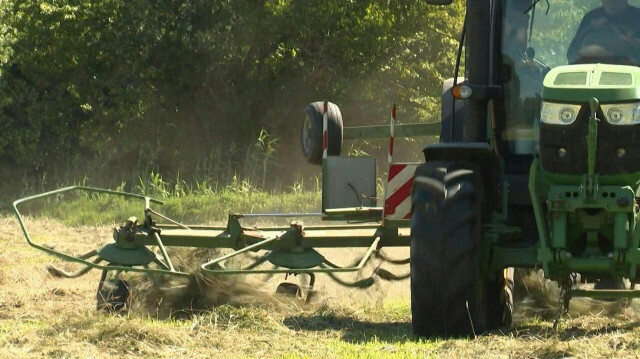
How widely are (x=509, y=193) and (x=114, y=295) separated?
274 cm

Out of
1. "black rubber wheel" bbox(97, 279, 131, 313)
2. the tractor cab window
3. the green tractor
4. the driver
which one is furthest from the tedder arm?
the driver

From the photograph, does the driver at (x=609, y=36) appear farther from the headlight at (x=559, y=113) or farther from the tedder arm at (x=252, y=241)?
the tedder arm at (x=252, y=241)

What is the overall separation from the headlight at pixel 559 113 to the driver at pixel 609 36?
86 centimetres

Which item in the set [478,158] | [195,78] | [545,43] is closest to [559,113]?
[478,158]

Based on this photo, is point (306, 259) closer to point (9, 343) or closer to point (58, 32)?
point (9, 343)

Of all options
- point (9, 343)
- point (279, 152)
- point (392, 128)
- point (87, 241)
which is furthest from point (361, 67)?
point (9, 343)

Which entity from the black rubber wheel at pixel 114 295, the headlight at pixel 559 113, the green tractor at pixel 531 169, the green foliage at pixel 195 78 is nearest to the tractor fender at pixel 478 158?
the green tractor at pixel 531 169

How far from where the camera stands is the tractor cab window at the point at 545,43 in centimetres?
798

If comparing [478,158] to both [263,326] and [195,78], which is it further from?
[195,78]

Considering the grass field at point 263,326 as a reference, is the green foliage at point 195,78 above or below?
above

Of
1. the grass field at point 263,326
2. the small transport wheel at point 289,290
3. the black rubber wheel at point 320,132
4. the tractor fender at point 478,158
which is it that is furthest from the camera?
the black rubber wheel at point 320,132

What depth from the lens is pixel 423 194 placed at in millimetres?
7500

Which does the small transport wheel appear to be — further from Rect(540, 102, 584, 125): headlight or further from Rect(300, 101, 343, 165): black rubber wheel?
Rect(540, 102, 584, 125): headlight

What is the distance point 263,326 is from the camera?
25.3 feet
